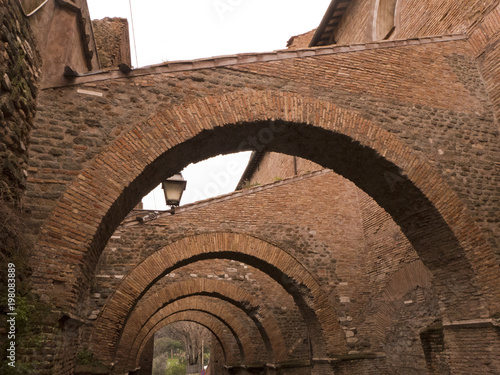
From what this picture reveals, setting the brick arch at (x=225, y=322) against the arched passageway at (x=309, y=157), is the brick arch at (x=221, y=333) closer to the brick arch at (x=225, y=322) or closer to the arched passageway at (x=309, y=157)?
the brick arch at (x=225, y=322)

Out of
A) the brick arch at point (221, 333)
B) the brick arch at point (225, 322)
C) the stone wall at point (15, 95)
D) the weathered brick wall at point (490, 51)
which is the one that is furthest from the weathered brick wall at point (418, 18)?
the brick arch at point (221, 333)

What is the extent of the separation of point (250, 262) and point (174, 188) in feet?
11.7

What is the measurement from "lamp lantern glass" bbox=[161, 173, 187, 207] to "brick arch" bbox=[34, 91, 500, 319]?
930 millimetres

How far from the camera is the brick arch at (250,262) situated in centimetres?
727

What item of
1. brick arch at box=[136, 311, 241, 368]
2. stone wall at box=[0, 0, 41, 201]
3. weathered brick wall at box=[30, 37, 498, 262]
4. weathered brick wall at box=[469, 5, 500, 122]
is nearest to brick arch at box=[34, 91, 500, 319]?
weathered brick wall at box=[30, 37, 498, 262]

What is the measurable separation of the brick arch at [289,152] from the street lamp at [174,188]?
929 mm

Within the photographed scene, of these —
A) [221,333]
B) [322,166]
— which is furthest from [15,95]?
[221,333]

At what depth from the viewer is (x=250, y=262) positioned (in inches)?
340

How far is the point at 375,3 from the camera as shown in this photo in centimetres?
952

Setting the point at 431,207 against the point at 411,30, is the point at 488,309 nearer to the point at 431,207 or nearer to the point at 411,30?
the point at 431,207

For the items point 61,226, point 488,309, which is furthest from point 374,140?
point 61,226

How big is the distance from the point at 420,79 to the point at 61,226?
5090mm

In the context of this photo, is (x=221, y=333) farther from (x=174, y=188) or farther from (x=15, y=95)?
(x=15, y=95)

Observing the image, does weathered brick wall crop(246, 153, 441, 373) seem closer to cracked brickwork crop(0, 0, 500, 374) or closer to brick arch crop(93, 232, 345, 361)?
cracked brickwork crop(0, 0, 500, 374)
